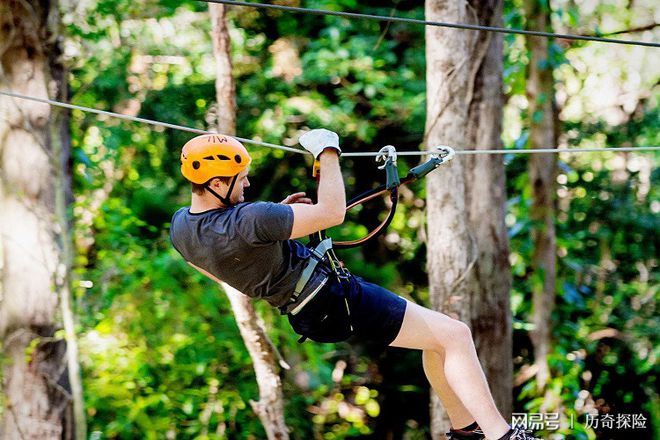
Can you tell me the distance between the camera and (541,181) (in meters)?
6.24

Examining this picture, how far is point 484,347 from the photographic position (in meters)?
5.09

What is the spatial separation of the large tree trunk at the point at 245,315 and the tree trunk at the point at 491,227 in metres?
1.20

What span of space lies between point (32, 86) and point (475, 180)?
2747 mm

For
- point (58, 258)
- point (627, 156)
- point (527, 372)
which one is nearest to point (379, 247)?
point (527, 372)

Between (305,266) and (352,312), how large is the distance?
0.79ft

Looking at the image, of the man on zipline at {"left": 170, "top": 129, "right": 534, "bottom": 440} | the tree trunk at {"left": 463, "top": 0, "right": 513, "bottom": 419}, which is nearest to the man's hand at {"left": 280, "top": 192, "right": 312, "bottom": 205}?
the man on zipline at {"left": 170, "top": 129, "right": 534, "bottom": 440}

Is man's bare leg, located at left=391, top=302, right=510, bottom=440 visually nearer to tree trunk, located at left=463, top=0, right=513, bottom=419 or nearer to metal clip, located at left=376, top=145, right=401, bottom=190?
metal clip, located at left=376, top=145, right=401, bottom=190

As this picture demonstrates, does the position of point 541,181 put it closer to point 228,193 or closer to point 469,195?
point 469,195

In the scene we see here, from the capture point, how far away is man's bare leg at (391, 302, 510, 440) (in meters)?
3.13

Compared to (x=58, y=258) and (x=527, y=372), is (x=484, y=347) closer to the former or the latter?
(x=527, y=372)

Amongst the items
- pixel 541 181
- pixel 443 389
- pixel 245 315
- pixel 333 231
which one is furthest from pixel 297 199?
pixel 333 231

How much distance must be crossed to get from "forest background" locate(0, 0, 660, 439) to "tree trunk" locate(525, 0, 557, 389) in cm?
10

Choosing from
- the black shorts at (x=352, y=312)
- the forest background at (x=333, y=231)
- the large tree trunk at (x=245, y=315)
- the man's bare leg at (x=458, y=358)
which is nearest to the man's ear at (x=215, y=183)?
the black shorts at (x=352, y=312)

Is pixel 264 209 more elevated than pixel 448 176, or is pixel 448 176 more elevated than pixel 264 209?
pixel 448 176
